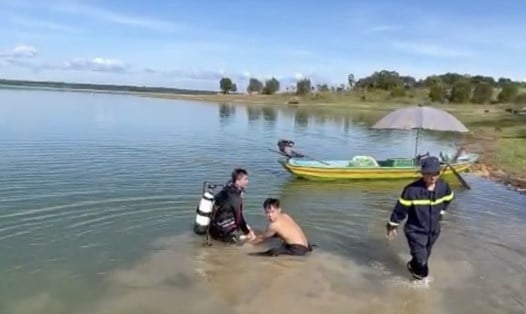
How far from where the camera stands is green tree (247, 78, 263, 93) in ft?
477

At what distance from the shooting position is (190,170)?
21359 millimetres

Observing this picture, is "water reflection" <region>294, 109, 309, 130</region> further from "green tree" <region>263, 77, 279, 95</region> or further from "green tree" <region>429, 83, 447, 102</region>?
"green tree" <region>263, 77, 279, 95</region>

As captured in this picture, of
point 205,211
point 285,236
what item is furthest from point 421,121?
point 205,211

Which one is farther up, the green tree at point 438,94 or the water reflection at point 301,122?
the green tree at point 438,94

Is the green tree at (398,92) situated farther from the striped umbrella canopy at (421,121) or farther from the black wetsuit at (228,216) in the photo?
the black wetsuit at (228,216)

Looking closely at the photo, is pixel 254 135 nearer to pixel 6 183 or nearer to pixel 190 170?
pixel 190 170

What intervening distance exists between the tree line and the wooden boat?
73.6m

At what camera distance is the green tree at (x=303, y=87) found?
124938 mm

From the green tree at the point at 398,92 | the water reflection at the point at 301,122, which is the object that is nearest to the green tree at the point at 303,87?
the green tree at the point at 398,92

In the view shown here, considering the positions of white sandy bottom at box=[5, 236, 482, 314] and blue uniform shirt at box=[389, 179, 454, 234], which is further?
blue uniform shirt at box=[389, 179, 454, 234]

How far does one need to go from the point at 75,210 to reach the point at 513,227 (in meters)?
11.4

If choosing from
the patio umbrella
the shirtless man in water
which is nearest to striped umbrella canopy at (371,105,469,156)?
the patio umbrella

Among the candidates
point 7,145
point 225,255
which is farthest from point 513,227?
point 7,145

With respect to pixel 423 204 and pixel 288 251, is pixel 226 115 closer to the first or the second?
pixel 288 251
